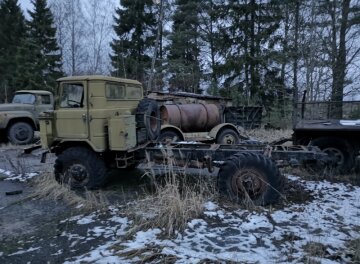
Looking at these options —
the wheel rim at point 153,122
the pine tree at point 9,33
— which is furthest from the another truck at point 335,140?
the pine tree at point 9,33

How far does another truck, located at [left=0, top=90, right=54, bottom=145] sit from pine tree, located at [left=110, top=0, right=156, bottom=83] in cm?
1333

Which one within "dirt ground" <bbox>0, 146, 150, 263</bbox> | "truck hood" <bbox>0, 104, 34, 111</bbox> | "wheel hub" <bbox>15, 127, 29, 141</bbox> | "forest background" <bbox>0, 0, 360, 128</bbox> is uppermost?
"forest background" <bbox>0, 0, 360, 128</bbox>

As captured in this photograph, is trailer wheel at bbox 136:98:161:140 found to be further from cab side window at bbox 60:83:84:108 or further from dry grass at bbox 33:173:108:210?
dry grass at bbox 33:173:108:210

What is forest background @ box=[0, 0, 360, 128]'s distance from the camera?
57.5ft

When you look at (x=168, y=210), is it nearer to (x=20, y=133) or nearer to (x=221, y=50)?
(x=20, y=133)

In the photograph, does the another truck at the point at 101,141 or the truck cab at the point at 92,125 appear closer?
the another truck at the point at 101,141

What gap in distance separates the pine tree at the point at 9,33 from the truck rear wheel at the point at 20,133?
20.4 m

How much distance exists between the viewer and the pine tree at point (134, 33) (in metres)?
26.4

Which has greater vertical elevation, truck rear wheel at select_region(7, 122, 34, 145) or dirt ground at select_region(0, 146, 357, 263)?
truck rear wheel at select_region(7, 122, 34, 145)

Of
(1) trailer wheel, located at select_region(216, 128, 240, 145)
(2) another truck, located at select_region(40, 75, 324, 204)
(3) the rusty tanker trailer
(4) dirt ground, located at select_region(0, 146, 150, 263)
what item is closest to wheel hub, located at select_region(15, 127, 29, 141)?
(3) the rusty tanker trailer

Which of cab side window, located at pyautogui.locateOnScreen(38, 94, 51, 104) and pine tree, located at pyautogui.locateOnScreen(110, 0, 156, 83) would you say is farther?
pine tree, located at pyautogui.locateOnScreen(110, 0, 156, 83)

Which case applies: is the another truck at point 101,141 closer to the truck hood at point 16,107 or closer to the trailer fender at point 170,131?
the trailer fender at point 170,131

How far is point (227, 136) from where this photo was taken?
1107cm

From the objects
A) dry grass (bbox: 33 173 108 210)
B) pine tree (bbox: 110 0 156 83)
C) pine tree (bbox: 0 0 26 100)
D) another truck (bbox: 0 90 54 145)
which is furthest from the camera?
pine tree (bbox: 0 0 26 100)
